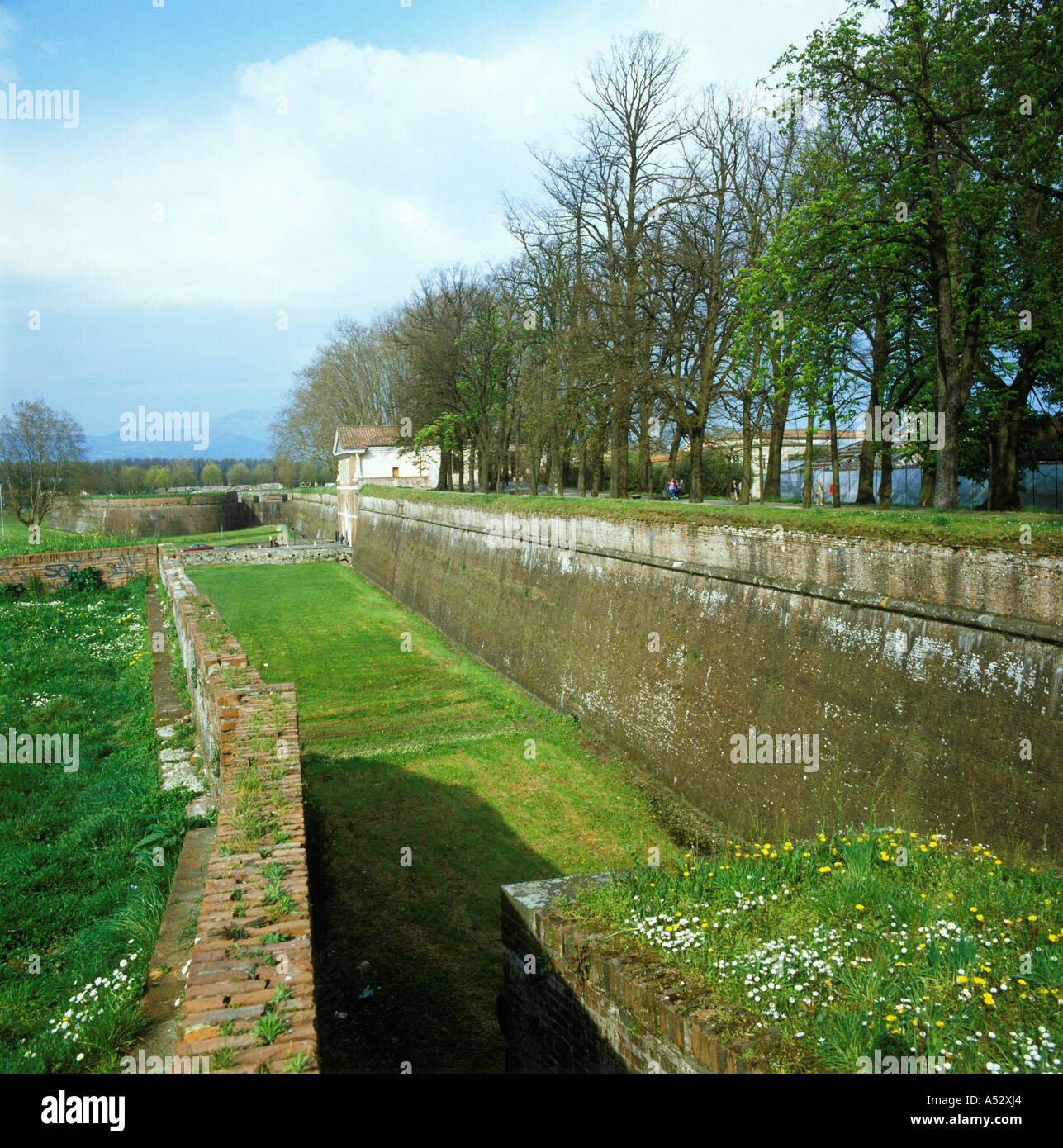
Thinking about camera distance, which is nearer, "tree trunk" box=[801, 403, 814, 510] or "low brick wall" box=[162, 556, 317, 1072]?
"low brick wall" box=[162, 556, 317, 1072]

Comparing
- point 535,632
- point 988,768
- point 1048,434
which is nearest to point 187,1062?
point 988,768

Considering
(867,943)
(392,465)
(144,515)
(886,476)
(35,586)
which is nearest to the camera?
(867,943)

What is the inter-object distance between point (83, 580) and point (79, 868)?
1453cm

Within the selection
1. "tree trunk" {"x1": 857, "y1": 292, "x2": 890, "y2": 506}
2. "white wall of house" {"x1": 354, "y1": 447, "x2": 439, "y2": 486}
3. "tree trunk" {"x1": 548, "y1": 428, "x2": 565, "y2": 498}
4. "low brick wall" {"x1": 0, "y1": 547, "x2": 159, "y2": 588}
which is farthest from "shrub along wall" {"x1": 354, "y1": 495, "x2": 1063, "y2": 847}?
"white wall of house" {"x1": 354, "y1": 447, "x2": 439, "y2": 486}

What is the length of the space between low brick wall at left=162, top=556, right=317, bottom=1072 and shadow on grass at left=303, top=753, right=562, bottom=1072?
1.92ft

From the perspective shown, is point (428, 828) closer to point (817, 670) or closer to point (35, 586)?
point (817, 670)

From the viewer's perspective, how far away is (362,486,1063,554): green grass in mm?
6082

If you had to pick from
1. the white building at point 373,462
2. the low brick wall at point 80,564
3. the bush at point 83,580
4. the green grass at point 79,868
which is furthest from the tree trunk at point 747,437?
the white building at point 373,462

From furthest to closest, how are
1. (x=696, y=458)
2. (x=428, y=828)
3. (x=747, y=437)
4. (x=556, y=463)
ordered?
(x=556, y=463) < (x=747, y=437) < (x=696, y=458) < (x=428, y=828)

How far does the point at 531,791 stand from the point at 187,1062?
780 cm

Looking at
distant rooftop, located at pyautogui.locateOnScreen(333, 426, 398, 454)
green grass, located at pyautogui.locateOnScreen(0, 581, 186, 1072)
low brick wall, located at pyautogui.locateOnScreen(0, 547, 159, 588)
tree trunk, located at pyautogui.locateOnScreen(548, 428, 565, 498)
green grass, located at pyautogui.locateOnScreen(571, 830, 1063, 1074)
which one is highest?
distant rooftop, located at pyautogui.locateOnScreen(333, 426, 398, 454)

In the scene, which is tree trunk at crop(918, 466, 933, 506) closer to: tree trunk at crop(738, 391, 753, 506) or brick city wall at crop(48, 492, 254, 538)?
tree trunk at crop(738, 391, 753, 506)

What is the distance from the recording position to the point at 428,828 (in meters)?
9.09

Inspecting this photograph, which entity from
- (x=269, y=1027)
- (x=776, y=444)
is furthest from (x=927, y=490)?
(x=269, y=1027)
